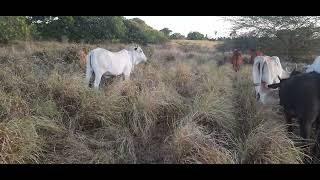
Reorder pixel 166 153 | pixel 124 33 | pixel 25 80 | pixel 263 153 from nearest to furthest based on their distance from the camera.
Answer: pixel 263 153 → pixel 166 153 → pixel 25 80 → pixel 124 33

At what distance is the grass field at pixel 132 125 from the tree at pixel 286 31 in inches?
257

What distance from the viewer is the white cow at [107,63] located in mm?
7996

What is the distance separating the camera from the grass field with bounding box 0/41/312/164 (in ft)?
14.7

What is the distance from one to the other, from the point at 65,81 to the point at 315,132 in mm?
3893

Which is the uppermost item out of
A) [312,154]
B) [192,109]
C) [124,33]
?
[124,33]

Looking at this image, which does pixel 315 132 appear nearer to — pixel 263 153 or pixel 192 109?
pixel 263 153

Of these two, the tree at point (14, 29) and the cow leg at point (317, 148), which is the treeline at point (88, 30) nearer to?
the tree at point (14, 29)

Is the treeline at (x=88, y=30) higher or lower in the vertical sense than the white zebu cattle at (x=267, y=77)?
higher

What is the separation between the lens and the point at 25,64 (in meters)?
8.59

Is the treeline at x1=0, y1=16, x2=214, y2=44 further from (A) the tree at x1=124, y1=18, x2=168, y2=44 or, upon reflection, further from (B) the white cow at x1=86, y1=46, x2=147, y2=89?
(B) the white cow at x1=86, y1=46, x2=147, y2=89

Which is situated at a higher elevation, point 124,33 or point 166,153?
point 124,33

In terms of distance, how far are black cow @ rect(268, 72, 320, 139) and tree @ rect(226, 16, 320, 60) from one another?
8.51 meters

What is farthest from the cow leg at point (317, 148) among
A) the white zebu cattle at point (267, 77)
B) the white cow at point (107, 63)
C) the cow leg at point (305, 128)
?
the white cow at point (107, 63)
